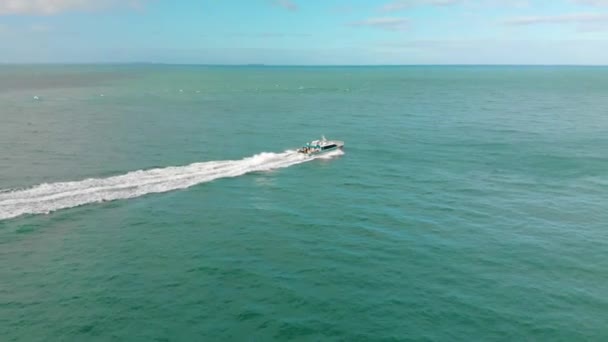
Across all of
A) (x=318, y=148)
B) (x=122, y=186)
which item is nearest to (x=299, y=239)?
(x=122, y=186)

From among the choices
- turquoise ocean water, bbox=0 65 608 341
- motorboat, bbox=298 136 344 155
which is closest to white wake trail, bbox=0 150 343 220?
turquoise ocean water, bbox=0 65 608 341

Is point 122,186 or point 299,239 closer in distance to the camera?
point 299,239

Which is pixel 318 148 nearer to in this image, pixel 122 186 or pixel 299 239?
pixel 122 186

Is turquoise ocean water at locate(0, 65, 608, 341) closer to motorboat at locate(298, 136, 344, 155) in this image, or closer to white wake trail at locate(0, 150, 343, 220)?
white wake trail at locate(0, 150, 343, 220)

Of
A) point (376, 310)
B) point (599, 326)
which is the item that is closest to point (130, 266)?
point (376, 310)

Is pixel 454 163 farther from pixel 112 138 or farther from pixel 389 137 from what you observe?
pixel 112 138

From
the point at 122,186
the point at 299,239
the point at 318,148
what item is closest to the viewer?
the point at 299,239
